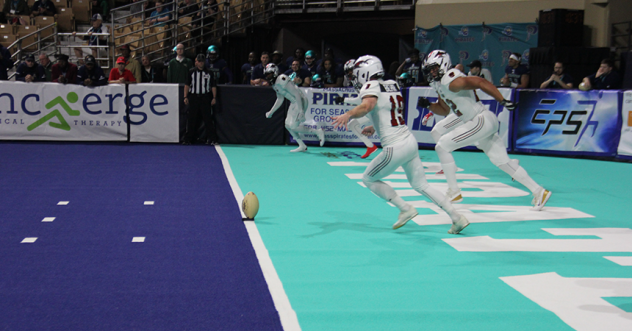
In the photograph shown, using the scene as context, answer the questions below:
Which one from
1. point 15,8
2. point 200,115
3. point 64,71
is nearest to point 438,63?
point 200,115

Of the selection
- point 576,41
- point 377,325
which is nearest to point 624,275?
point 377,325

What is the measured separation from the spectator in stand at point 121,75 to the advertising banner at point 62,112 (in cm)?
42

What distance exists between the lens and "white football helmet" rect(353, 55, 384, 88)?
22.9 feet

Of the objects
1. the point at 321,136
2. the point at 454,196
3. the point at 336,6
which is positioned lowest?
the point at 454,196

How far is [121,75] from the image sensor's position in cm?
1565

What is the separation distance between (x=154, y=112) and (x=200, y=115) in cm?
110

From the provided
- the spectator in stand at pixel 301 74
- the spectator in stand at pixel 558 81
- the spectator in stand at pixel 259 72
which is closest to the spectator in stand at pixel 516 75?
the spectator in stand at pixel 558 81

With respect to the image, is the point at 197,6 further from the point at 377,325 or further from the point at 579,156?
the point at 377,325

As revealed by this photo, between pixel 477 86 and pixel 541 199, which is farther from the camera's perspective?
pixel 541 199

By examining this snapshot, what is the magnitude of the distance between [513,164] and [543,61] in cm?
962

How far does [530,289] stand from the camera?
5129mm

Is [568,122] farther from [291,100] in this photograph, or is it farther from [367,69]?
[367,69]

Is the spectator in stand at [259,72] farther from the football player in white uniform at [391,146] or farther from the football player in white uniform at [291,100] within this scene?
the football player in white uniform at [391,146]

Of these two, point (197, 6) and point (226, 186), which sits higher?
point (197, 6)
